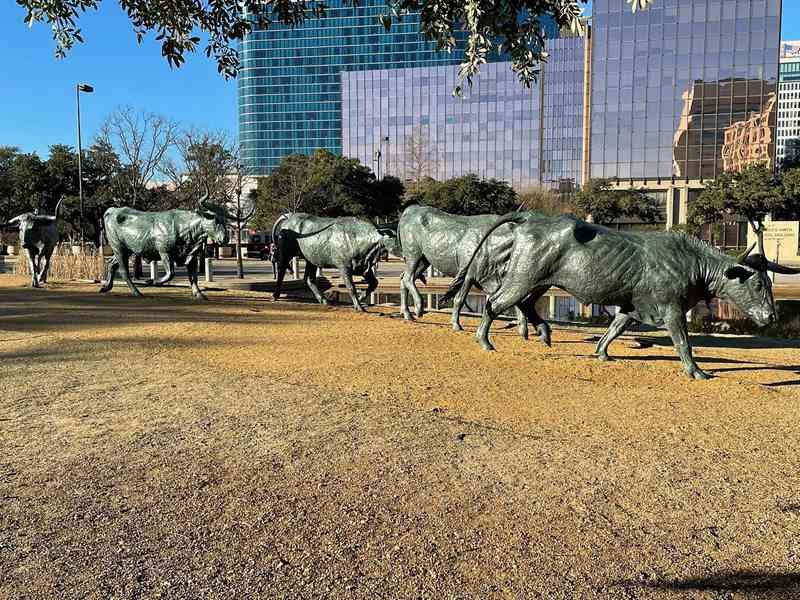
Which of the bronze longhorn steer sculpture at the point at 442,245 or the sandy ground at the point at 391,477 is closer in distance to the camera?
the sandy ground at the point at 391,477

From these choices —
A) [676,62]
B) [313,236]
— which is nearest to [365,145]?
[676,62]

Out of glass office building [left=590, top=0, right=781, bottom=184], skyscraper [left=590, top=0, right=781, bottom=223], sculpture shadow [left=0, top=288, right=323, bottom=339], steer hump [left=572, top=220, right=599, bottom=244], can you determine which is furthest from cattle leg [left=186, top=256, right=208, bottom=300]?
glass office building [left=590, top=0, right=781, bottom=184]

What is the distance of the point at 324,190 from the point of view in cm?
4281

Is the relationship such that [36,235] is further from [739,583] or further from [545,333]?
[739,583]

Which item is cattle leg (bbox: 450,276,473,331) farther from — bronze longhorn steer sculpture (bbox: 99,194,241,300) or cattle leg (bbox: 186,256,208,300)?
cattle leg (bbox: 186,256,208,300)

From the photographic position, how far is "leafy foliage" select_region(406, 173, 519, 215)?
47438 mm

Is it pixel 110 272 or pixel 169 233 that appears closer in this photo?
pixel 169 233

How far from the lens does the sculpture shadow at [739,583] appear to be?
2.64 meters

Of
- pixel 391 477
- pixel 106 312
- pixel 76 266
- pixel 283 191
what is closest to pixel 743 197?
pixel 283 191

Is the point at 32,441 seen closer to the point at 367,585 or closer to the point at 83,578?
the point at 83,578

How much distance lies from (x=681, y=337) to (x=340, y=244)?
23.4 feet

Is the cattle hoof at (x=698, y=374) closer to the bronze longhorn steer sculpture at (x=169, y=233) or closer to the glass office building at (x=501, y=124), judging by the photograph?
the bronze longhorn steer sculpture at (x=169, y=233)

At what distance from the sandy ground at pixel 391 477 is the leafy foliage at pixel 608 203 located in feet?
132

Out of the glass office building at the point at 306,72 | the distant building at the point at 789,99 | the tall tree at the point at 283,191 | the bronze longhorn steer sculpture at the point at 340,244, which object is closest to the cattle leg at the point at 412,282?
the bronze longhorn steer sculpture at the point at 340,244
